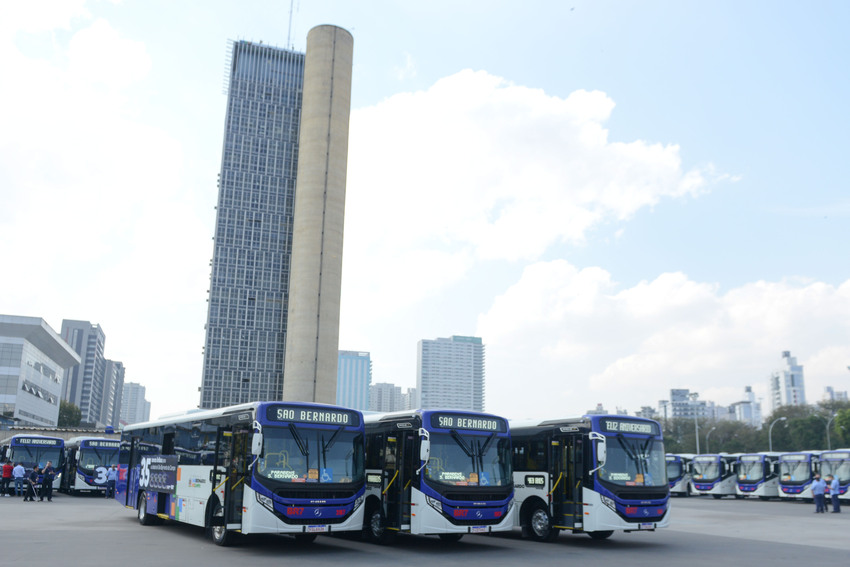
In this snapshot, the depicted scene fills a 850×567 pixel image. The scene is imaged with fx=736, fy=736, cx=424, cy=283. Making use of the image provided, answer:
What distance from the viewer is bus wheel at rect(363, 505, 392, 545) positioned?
15484mm

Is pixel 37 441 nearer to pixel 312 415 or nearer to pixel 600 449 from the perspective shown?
pixel 312 415

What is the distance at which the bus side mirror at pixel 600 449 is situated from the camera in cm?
1512

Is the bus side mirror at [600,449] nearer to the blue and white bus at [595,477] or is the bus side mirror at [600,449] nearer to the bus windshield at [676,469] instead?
the blue and white bus at [595,477]

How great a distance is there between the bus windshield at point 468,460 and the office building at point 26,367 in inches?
2584

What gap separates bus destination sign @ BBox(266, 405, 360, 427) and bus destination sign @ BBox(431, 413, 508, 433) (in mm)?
1630

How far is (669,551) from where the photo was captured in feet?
49.7

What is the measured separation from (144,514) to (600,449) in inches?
478

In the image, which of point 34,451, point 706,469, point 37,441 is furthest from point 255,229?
point 706,469

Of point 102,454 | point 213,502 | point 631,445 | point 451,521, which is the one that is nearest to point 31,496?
point 102,454

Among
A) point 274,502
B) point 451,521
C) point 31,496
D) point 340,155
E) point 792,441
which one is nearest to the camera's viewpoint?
point 274,502

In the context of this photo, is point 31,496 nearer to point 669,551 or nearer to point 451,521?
point 451,521

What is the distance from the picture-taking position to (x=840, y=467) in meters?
32.9

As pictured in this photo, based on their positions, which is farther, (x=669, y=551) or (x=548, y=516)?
(x=548, y=516)

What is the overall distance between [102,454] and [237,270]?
57.6 metres
